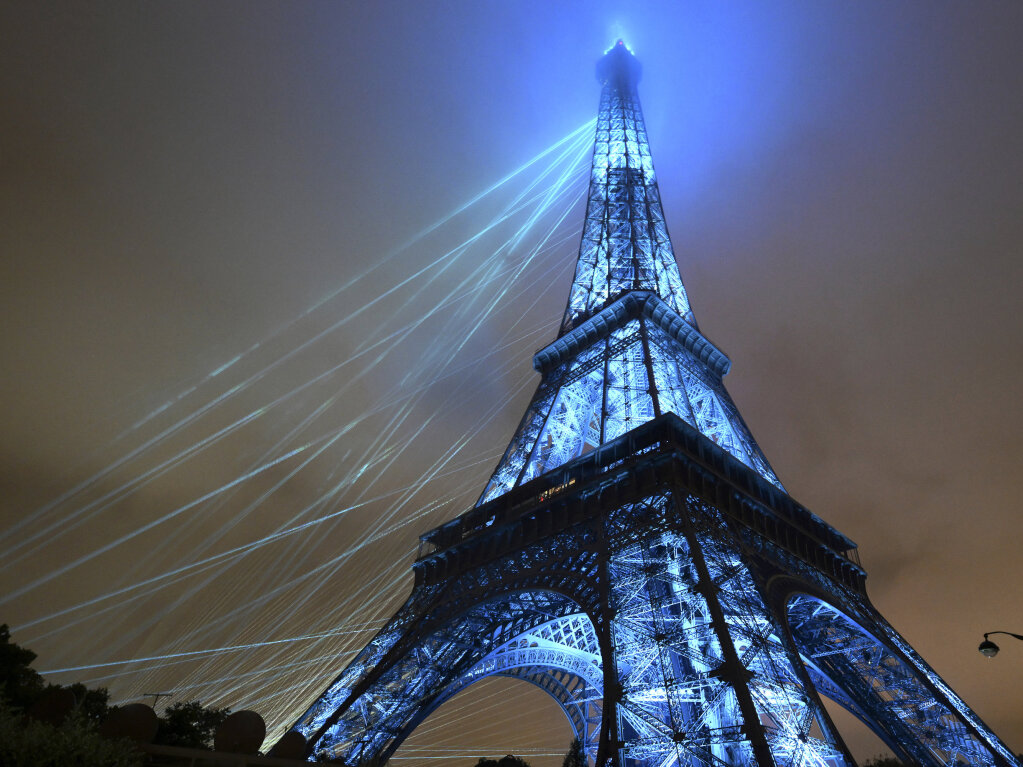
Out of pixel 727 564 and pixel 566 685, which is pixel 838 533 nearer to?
pixel 727 564

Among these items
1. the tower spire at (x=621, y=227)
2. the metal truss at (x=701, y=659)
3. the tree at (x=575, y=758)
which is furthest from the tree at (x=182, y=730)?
the tower spire at (x=621, y=227)

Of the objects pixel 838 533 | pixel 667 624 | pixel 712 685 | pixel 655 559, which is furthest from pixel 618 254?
pixel 712 685

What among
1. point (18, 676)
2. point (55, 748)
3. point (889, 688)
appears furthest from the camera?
point (889, 688)

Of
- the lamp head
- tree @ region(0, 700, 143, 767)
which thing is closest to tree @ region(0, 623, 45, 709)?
tree @ region(0, 700, 143, 767)

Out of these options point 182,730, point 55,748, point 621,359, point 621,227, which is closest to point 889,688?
point 621,359

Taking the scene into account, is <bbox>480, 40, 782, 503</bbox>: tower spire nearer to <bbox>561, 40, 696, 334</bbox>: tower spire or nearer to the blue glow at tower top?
<bbox>561, 40, 696, 334</bbox>: tower spire

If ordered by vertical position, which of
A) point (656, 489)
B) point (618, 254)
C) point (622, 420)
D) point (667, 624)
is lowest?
point (667, 624)

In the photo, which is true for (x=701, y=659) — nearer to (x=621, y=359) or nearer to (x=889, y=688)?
(x=889, y=688)

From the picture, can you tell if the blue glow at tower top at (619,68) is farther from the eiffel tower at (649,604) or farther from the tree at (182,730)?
the tree at (182,730)
